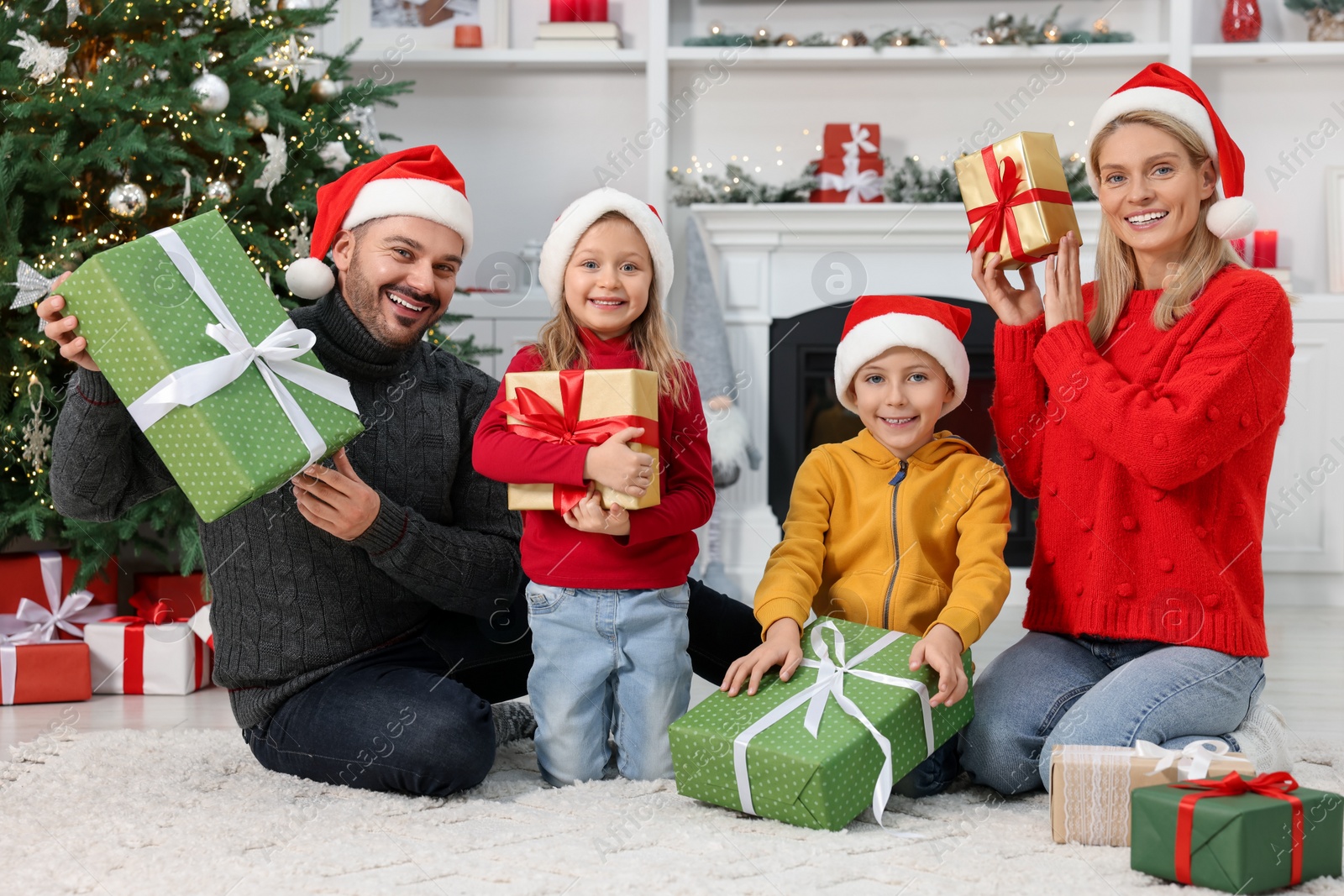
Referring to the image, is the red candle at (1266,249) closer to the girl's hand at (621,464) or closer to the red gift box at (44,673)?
the girl's hand at (621,464)

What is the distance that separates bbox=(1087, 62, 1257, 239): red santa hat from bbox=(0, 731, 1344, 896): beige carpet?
0.86 metres

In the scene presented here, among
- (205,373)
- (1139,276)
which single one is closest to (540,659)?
(205,373)

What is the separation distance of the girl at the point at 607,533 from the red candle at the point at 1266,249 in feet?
9.65

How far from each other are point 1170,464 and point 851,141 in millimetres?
2711

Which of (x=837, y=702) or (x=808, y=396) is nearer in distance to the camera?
(x=837, y=702)

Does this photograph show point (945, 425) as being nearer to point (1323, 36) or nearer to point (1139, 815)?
point (1323, 36)

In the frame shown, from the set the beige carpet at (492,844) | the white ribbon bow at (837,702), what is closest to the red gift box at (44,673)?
the beige carpet at (492,844)

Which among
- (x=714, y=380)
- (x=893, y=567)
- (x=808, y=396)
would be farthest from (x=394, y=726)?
(x=808, y=396)

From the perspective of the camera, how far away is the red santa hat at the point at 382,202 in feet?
5.93

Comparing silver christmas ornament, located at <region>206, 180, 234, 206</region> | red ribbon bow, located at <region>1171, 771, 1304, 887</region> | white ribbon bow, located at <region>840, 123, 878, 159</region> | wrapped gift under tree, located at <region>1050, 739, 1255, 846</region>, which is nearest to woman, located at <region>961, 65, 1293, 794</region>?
wrapped gift under tree, located at <region>1050, 739, 1255, 846</region>

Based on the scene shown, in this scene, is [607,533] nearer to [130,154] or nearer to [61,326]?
[61,326]

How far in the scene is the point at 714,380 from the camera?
154 inches

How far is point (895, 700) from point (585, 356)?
68 centimetres

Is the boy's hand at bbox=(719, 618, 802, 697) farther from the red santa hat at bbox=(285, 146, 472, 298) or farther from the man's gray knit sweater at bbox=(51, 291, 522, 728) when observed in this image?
the red santa hat at bbox=(285, 146, 472, 298)
